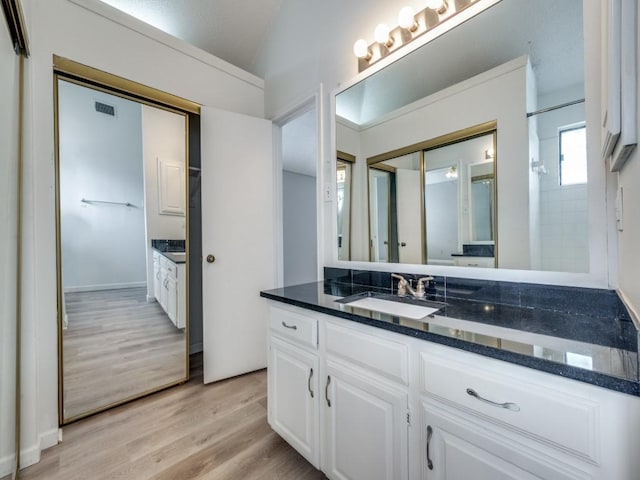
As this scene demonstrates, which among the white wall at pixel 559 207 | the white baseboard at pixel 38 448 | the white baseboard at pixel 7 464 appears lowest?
the white baseboard at pixel 38 448

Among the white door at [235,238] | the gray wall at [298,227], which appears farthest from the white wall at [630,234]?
the gray wall at [298,227]

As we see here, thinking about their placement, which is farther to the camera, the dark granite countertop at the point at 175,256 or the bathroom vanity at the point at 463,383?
the dark granite countertop at the point at 175,256

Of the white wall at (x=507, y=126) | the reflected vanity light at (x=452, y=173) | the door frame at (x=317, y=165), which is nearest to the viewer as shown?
the white wall at (x=507, y=126)

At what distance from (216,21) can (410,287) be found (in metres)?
2.57

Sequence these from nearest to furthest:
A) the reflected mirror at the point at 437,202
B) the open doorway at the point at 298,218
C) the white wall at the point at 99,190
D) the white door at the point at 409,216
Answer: the reflected mirror at the point at 437,202
the white door at the point at 409,216
the white wall at the point at 99,190
the open doorway at the point at 298,218

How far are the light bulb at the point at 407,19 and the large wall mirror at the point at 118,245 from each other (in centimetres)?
156

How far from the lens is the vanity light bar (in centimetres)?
133

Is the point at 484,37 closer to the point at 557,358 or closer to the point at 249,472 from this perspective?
the point at 557,358

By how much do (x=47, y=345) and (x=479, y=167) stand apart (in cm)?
233

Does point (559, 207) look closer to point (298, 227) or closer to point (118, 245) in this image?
point (118, 245)

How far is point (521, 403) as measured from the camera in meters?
0.66

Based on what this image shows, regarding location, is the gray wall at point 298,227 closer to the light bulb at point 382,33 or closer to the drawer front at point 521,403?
the light bulb at point 382,33

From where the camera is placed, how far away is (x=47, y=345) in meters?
1.50

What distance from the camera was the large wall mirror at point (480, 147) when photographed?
1.02 metres
